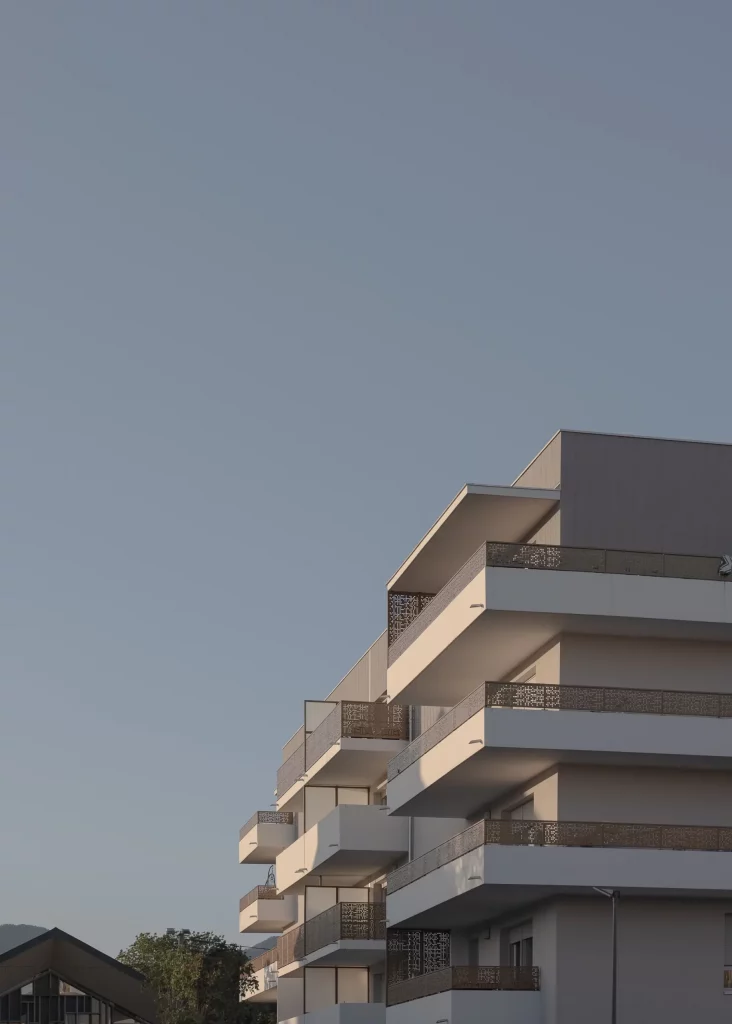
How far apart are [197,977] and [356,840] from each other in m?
18.6

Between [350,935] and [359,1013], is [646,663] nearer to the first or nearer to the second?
[350,935]

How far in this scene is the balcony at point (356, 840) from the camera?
53750 mm

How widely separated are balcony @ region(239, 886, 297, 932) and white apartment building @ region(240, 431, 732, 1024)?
26873 millimetres

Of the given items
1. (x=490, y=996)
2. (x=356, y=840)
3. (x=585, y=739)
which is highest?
(x=585, y=739)

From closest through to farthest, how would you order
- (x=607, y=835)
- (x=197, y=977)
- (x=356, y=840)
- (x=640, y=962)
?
(x=607, y=835)
(x=640, y=962)
(x=356, y=840)
(x=197, y=977)

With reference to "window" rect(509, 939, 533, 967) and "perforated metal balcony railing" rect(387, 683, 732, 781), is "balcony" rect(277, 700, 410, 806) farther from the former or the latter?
"perforated metal balcony railing" rect(387, 683, 732, 781)

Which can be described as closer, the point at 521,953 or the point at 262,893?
the point at 521,953

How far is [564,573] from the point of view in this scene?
125 ft

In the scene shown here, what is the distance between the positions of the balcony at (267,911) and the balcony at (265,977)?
135 cm

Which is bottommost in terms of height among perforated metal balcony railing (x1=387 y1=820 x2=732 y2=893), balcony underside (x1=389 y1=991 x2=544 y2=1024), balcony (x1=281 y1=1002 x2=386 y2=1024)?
balcony (x1=281 y1=1002 x2=386 y2=1024)

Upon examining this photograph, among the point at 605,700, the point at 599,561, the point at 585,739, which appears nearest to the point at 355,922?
the point at 585,739

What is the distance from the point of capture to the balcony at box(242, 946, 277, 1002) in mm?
71188

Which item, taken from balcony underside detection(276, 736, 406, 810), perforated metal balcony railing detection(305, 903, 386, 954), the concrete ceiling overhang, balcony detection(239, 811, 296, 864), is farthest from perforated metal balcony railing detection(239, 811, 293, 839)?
the concrete ceiling overhang

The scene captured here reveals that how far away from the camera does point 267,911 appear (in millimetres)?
72438
